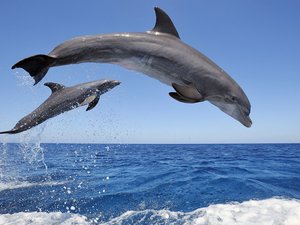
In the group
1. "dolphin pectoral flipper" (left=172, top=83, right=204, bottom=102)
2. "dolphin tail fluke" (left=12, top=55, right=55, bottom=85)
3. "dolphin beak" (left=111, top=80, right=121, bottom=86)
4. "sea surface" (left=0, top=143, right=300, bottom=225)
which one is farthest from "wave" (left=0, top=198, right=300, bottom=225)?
"dolphin tail fluke" (left=12, top=55, right=55, bottom=85)

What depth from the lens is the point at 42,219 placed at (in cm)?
1052

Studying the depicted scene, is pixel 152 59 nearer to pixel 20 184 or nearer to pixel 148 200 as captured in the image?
pixel 148 200

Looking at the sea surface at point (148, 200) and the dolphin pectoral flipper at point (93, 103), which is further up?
the dolphin pectoral flipper at point (93, 103)

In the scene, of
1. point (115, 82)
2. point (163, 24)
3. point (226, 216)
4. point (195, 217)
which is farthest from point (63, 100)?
point (226, 216)

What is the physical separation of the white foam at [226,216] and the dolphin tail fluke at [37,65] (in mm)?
7449

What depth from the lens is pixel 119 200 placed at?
526 inches

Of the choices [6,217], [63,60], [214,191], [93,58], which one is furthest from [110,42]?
[214,191]

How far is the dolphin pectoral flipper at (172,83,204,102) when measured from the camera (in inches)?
135

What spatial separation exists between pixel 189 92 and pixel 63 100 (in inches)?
149

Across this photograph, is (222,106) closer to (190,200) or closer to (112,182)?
(190,200)

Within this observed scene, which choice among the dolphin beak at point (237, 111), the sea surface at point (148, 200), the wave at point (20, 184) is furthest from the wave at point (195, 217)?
the dolphin beak at point (237, 111)

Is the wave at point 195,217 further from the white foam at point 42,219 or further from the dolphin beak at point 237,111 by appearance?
the dolphin beak at point 237,111

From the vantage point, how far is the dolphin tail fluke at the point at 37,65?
12.0 ft

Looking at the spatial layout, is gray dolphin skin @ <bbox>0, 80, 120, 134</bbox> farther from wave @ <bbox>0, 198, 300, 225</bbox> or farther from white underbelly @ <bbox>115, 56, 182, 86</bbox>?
wave @ <bbox>0, 198, 300, 225</bbox>
